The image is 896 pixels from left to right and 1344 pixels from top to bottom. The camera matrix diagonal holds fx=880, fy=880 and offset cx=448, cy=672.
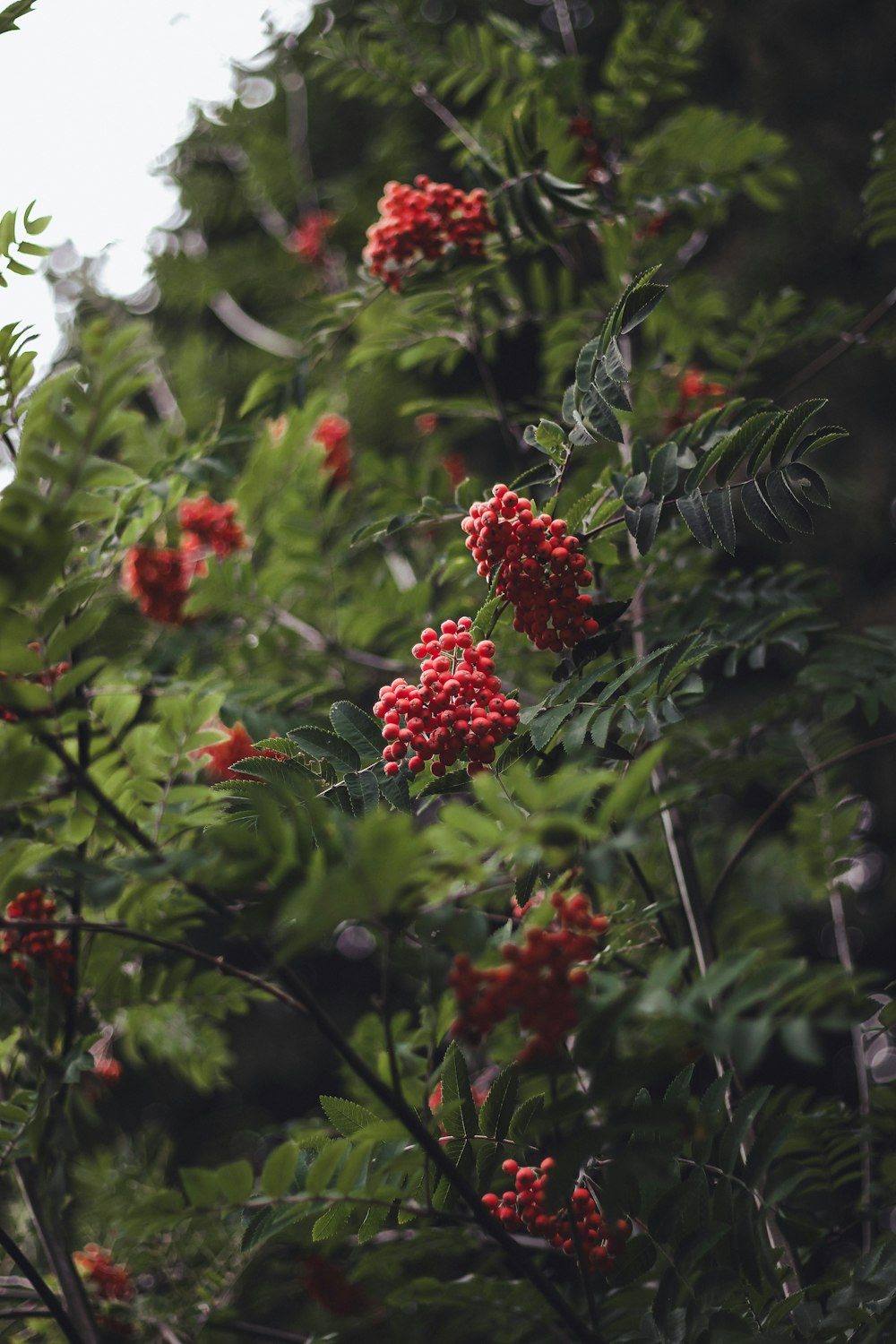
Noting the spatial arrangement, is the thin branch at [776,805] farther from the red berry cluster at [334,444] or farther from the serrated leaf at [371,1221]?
the red berry cluster at [334,444]

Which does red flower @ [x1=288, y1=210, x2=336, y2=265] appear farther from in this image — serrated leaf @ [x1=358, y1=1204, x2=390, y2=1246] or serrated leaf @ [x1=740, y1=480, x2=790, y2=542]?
serrated leaf @ [x1=358, y1=1204, x2=390, y2=1246]

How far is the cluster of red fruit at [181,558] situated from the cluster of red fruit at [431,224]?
92cm

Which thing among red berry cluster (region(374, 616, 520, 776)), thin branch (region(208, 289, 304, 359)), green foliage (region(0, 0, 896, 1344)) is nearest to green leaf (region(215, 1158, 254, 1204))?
green foliage (region(0, 0, 896, 1344))

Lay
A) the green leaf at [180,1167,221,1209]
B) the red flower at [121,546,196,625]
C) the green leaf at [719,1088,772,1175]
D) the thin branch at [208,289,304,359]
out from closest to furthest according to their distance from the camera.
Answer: the green leaf at [180,1167,221,1209]
the green leaf at [719,1088,772,1175]
the red flower at [121,546,196,625]
the thin branch at [208,289,304,359]

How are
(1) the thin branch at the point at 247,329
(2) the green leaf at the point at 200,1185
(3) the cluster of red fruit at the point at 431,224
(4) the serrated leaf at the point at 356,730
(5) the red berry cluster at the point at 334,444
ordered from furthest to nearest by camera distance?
(1) the thin branch at the point at 247,329 → (5) the red berry cluster at the point at 334,444 → (3) the cluster of red fruit at the point at 431,224 → (4) the serrated leaf at the point at 356,730 → (2) the green leaf at the point at 200,1185

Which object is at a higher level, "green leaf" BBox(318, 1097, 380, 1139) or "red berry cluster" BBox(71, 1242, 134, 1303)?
"green leaf" BBox(318, 1097, 380, 1139)

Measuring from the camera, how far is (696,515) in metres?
0.91

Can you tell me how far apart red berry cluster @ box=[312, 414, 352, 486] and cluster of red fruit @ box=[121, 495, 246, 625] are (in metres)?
0.46

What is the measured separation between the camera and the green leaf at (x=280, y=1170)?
2.48 feet

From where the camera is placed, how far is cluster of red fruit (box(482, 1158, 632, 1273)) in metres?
0.86

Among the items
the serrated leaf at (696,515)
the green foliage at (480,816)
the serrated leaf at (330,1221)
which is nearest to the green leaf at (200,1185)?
the green foliage at (480,816)

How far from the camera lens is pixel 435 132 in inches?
177

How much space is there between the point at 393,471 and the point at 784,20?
362cm

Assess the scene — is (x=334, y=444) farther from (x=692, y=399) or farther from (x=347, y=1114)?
(x=347, y=1114)
